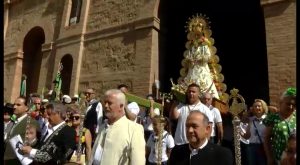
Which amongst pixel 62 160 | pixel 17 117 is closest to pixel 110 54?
pixel 17 117

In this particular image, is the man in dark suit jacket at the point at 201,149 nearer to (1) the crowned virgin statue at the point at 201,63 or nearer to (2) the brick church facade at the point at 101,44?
(1) the crowned virgin statue at the point at 201,63

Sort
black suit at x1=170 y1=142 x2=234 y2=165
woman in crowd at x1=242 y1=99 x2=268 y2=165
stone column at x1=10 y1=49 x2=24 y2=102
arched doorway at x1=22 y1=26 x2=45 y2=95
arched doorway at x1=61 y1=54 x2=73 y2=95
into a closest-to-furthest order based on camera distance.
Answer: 1. black suit at x1=170 y1=142 x2=234 y2=165
2. woman in crowd at x1=242 y1=99 x2=268 y2=165
3. arched doorway at x1=61 y1=54 x2=73 y2=95
4. stone column at x1=10 y1=49 x2=24 y2=102
5. arched doorway at x1=22 y1=26 x2=45 y2=95

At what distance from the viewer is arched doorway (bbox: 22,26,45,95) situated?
20188mm

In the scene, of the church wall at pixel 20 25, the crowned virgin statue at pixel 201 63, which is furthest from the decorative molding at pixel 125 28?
the church wall at pixel 20 25

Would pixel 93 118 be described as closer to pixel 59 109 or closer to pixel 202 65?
pixel 59 109

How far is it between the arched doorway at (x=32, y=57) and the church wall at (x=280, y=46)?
13118 millimetres

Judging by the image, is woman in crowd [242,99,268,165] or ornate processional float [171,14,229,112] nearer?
woman in crowd [242,99,268,165]

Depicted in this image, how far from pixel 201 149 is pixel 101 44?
12.7 metres

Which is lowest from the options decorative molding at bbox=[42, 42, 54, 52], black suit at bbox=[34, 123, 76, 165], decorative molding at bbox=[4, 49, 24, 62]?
black suit at bbox=[34, 123, 76, 165]

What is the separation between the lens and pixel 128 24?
14.7 meters

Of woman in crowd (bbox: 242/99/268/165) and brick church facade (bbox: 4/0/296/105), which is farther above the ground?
brick church facade (bbox: 4/0/296/105)

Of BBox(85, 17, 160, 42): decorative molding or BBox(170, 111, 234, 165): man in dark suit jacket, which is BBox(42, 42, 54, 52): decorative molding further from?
BBox(170, 111, 234, 165): man in dark suit jacket

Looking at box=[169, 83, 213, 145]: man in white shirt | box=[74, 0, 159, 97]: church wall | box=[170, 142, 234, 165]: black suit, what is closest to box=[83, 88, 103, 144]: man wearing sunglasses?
box=[169, 83, 213, 145]: man in white shirt

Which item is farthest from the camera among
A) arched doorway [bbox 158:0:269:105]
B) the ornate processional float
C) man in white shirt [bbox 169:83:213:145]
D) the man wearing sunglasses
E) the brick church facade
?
arched doorway [bbox 158:0:269:105]
